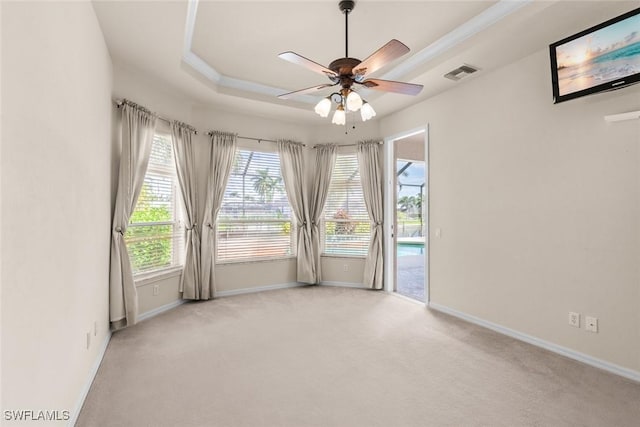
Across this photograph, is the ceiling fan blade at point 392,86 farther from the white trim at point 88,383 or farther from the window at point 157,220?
the white trim at point 88,383

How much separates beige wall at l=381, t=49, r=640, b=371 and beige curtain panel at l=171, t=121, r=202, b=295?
327cm

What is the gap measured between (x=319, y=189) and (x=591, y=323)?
3814mm

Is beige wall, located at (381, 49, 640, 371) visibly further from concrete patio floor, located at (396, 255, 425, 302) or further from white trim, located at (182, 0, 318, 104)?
white trim, located at (182, 0, 318, 104)

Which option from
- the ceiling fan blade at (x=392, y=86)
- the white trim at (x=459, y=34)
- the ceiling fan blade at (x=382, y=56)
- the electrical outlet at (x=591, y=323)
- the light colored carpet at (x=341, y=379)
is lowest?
the light colored carpet at (x=341, y=379)

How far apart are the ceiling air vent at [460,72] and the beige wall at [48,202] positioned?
10.9ft

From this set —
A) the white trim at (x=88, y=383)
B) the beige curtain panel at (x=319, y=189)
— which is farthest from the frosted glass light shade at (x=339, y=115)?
the white trim at (x=88, y=383)

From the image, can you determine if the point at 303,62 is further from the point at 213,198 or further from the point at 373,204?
the point at 373,204

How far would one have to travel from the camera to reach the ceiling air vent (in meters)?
3.31

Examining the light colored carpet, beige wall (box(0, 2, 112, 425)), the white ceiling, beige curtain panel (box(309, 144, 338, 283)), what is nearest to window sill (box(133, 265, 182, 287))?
the light colored carpet

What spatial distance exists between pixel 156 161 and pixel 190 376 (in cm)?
263

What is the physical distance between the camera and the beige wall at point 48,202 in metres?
1.19

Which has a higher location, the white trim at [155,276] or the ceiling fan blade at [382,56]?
the ceiling fan blade at [382,56]

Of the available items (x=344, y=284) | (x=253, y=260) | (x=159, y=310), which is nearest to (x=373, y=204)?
(x=344, y=284)

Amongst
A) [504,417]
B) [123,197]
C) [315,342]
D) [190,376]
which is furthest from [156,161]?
[504,417]
